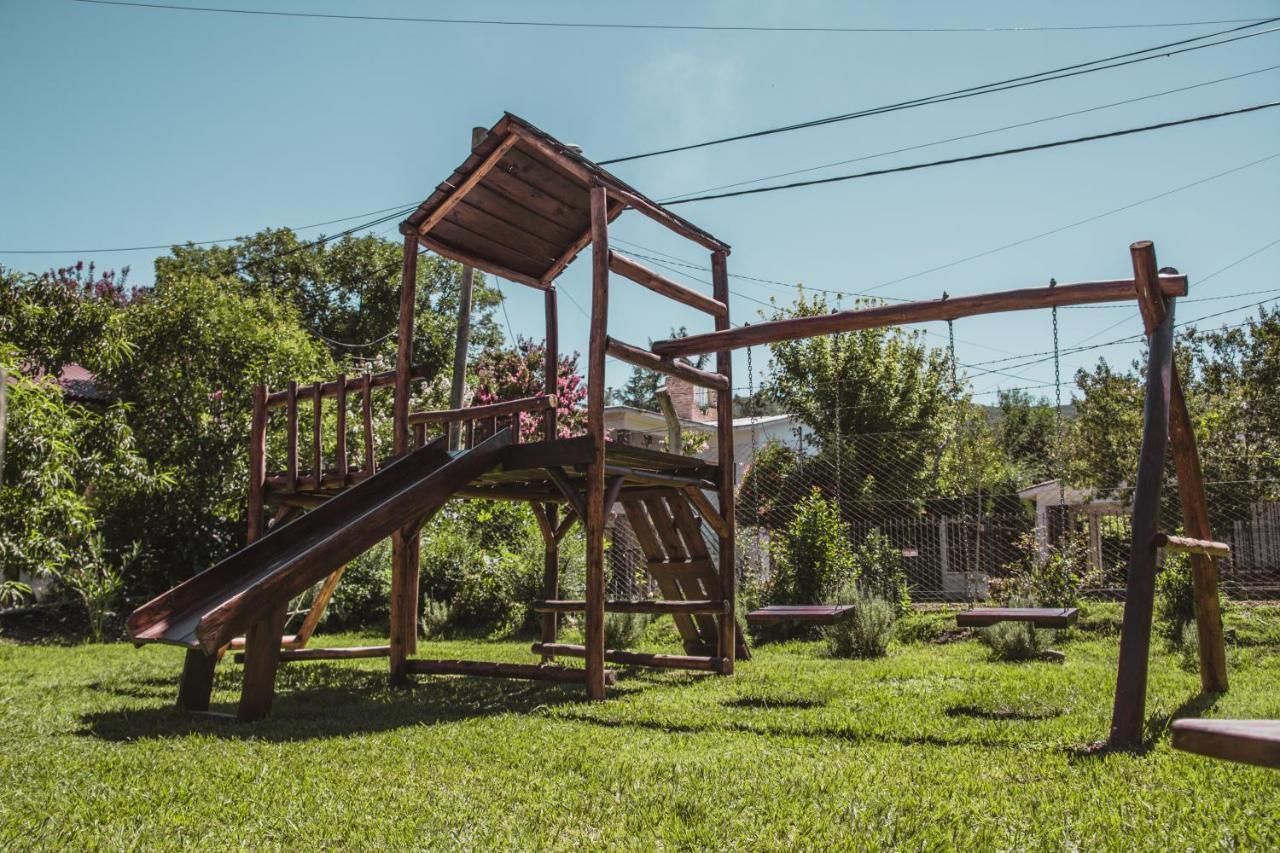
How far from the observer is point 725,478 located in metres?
8.62

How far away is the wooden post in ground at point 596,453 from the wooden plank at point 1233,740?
4912 millimetres

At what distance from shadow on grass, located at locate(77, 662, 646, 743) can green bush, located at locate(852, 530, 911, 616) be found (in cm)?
566

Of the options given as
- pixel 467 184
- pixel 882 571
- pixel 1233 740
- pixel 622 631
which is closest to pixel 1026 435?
pixel 882 571

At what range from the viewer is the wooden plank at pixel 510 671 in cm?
739

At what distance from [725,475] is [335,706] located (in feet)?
12.4

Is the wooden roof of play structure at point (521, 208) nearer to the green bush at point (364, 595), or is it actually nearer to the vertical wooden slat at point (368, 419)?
the vertical wooden slat at point (368, 419)

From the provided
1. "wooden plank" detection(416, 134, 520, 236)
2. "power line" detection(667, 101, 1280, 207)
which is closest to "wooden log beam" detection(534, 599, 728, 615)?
"wooden plank" detection(416, 134, 520, 236)

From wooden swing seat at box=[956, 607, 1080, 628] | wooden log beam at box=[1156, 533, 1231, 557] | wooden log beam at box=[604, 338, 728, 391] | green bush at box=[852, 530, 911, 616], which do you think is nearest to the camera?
wooden log beam at box=[1156, 533, 1231, 557]

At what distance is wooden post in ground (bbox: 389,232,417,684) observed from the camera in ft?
26.1

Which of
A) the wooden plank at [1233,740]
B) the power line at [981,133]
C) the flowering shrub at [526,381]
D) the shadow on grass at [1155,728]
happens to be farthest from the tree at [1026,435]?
the wooden plank at [1233,740]

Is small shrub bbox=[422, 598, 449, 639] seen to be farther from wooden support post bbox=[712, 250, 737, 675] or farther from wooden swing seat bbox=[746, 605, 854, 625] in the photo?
wooden swing seat bbox=[746, 605, 854, 625]

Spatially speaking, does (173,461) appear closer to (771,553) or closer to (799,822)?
(771,553)

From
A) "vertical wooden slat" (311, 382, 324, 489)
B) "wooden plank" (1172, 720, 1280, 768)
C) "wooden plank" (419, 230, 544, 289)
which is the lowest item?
"wooden plank" (1172, 720, 1280, 768)

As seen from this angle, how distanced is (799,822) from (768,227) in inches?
607
